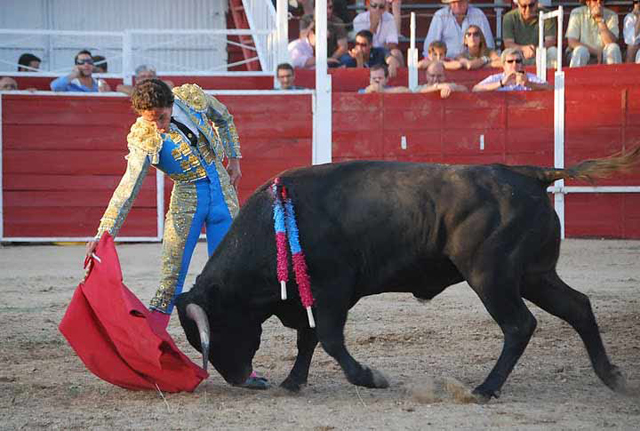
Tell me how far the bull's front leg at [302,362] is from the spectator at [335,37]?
7051 mm

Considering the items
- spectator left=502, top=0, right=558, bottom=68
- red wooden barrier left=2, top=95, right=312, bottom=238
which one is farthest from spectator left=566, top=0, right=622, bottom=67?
red wooden barrier left=2, top=95, right=312, bottom=238

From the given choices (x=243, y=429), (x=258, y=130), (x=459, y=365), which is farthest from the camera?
(x=258, y=130)

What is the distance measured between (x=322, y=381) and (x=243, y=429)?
2.87 feet

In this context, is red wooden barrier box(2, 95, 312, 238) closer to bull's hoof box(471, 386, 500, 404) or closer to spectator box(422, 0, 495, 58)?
spectator box(422, 0, 495, 58)

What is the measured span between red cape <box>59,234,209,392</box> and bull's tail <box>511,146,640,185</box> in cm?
133

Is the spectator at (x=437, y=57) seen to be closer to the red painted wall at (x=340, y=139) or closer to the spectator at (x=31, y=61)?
the red painted wall at (x=340, y=139)

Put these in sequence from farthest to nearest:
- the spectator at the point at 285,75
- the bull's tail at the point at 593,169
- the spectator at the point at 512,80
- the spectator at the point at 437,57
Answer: the spectator at the point at 437,57, the spectator at the point at 512,80, the spectator at the point at 285,75, the bull's tail at the point at 593,169

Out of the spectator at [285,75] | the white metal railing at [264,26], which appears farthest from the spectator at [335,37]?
the spectator at [285,75]

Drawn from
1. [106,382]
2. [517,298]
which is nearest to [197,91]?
[106,382]

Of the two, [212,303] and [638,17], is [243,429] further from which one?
[638,17]

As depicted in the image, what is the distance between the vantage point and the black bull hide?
3.88 metres

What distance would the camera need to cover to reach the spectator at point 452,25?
35.7ft

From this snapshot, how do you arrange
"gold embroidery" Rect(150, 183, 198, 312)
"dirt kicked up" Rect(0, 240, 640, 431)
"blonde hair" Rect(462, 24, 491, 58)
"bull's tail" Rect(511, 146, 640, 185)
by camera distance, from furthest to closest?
1. "blonde hair" Rect(462, 24, 491, 58)
2. "gold embroidery" Rect(150, 183, 198, 312)
3. "bull's tail" Rect(511, 146, 640, 185)
4. "dirt kicked up" Rect(0, 240, 640, 431)

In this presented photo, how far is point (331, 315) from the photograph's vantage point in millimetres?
3945
